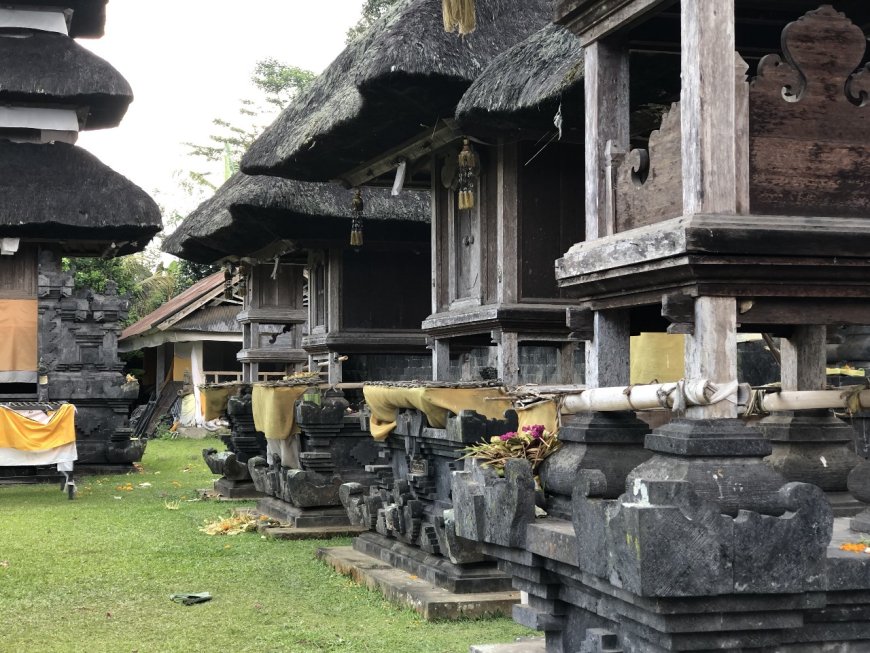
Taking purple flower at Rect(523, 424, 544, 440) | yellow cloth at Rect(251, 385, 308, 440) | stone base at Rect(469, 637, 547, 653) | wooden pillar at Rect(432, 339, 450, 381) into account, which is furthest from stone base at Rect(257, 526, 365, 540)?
purple flower at Rect(523, 424, 544, 440)

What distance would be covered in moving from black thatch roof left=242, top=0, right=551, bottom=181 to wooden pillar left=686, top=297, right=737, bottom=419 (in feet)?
19.6

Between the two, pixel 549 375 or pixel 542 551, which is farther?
pixel 549 375

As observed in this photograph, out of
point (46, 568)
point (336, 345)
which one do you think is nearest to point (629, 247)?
point (46, 568)

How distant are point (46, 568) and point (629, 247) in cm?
742

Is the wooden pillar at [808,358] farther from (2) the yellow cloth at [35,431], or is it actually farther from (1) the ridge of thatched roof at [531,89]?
(2) the yellow cloth at [35,431]

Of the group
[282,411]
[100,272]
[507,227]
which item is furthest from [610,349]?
[100,272]

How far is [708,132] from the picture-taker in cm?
455

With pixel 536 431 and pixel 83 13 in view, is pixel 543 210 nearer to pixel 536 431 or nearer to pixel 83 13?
pixel 536 431

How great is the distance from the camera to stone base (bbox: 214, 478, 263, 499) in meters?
16.2

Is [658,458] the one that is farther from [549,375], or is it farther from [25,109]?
[25,109]

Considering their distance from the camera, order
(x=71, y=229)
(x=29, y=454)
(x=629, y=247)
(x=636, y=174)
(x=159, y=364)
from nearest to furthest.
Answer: (x=629, y=247) < (x=636, y=174) < (x=29, y=454) < (x=71, y=229) < (x=159, y=364)

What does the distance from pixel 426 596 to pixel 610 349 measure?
11.2ft

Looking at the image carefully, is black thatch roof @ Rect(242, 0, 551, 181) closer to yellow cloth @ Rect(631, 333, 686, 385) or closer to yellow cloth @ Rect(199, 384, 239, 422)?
yellow cloth @ Rect(631, 333, 686, 385)

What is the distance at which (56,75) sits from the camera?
1917 centimetres
